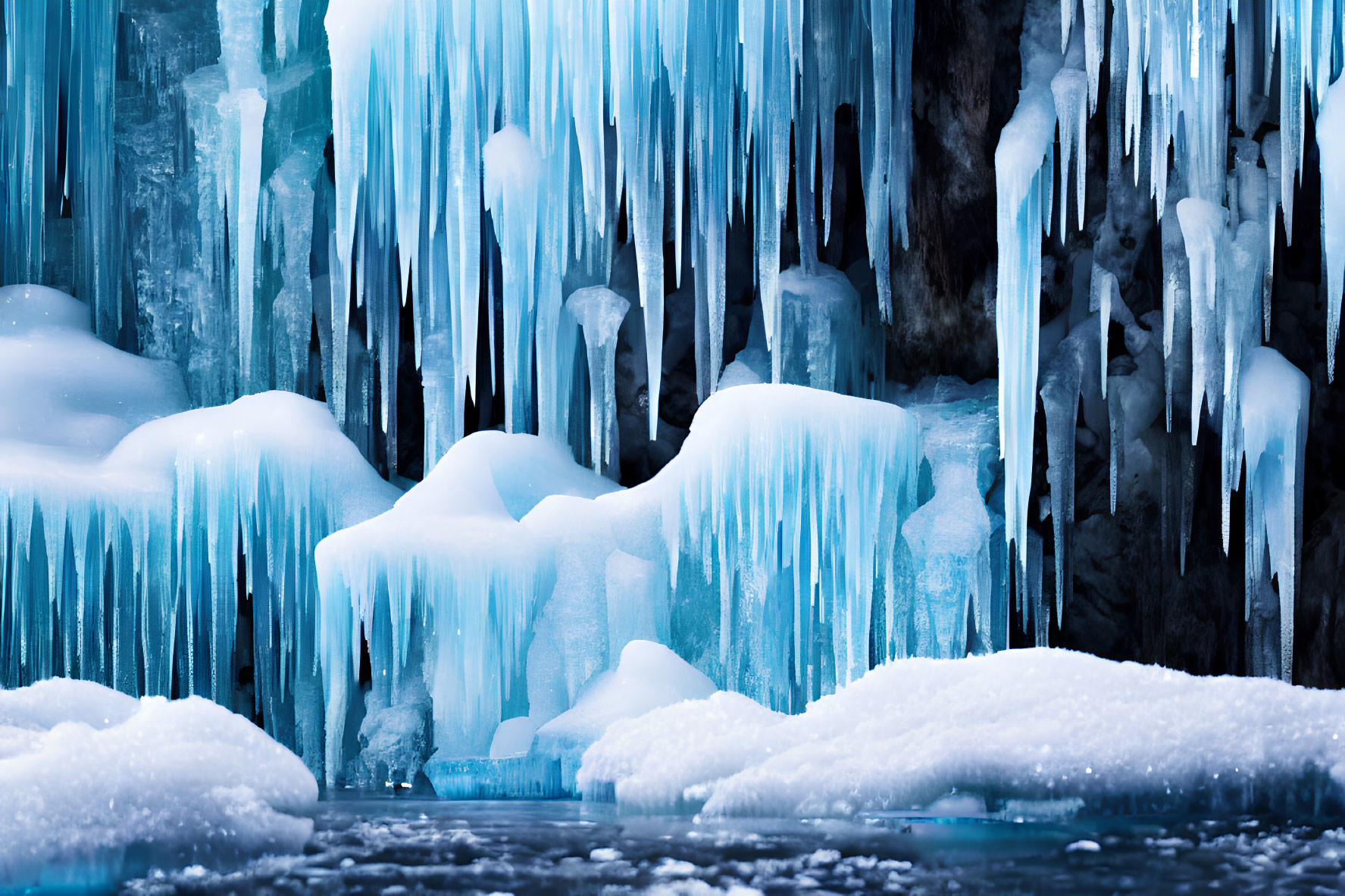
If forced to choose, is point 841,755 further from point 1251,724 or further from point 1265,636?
point 1265,636

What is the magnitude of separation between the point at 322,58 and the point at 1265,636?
9.52 meters

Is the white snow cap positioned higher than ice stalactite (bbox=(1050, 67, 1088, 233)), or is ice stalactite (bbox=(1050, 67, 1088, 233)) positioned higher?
ice stalactite (bbox=(1050, 67, 1088, 233))

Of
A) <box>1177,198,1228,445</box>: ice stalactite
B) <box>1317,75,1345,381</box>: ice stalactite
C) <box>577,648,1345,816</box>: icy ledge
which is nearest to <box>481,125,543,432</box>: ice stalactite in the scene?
<box>1177,198,1228,445</box>: ice stalactite

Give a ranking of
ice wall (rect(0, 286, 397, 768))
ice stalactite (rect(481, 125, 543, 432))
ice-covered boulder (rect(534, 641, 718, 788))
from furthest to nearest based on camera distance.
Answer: ice stalactite (rect(481, 125, 543, 432)) → ice wall (rect(0, 286, 397, 768)) → ice-covered boulder (rect(534, 641, 718, 788))

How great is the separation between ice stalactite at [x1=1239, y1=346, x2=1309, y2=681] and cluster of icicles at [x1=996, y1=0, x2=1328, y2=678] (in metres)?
0.01

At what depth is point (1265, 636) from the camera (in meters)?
11.0

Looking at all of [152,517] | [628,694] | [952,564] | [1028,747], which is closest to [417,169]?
[152,517]

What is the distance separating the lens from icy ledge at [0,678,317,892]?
480 cm

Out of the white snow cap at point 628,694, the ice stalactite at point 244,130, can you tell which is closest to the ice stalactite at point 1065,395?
the white snow cap at point 628,694

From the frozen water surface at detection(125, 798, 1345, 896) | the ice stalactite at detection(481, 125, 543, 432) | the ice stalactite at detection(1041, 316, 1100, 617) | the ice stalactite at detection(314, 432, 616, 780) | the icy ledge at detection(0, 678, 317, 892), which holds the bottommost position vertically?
the frozen water surface at detection(125, 798, 1345, 896)

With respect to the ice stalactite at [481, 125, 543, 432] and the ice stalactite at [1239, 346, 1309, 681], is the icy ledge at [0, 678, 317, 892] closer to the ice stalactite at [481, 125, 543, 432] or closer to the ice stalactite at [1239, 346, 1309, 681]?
the ice stalactite at [481, 125, 543, 432]

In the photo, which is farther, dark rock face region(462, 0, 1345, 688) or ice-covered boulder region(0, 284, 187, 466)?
ice-covered boulder region(0, 284, 187, 466)

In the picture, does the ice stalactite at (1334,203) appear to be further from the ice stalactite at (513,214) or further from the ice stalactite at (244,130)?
the ice stalactite at (244,130)

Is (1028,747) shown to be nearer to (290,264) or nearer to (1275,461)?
(1275,461)
